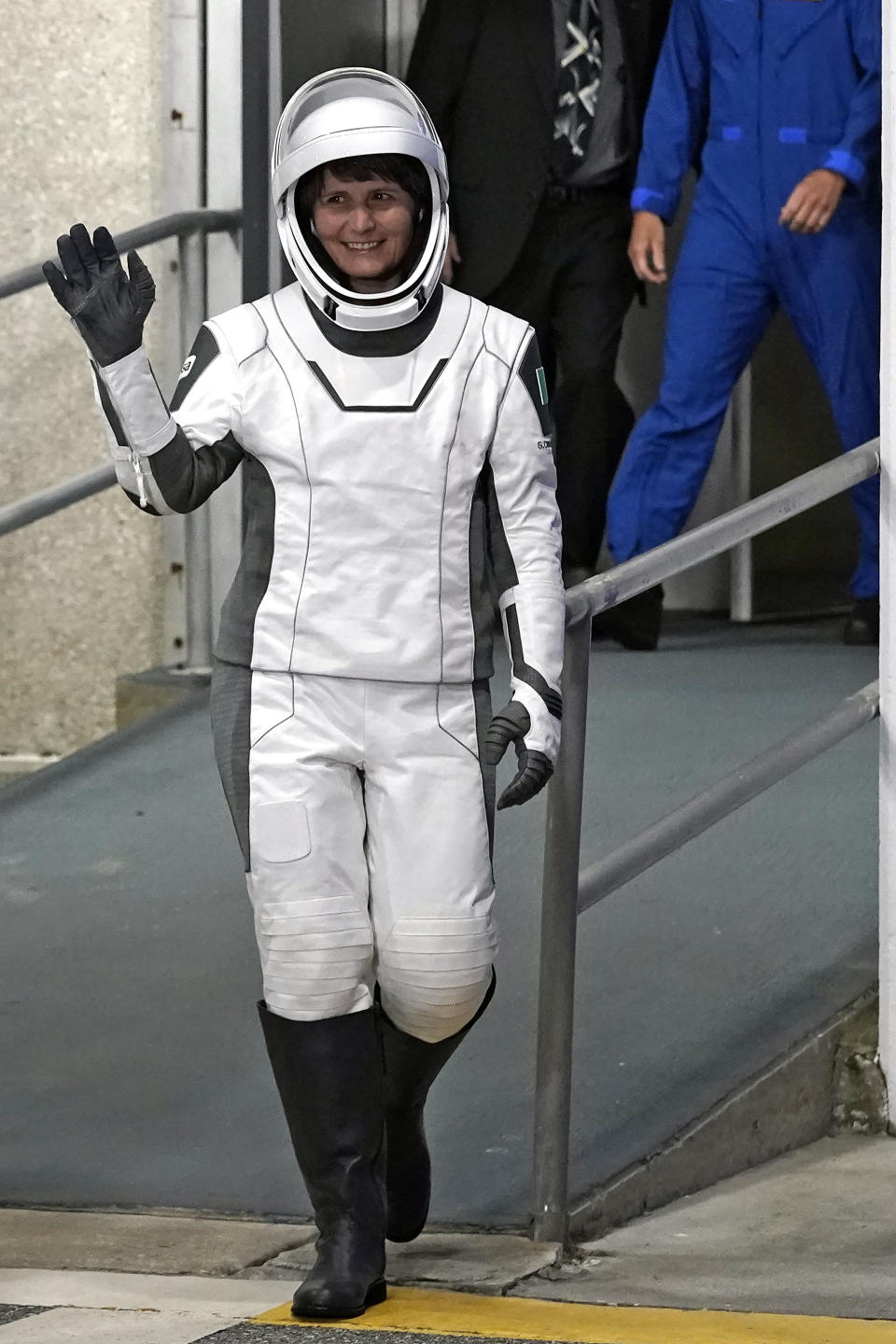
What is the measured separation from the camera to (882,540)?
3.18 meters

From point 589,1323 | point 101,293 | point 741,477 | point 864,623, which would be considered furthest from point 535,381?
point 741,477

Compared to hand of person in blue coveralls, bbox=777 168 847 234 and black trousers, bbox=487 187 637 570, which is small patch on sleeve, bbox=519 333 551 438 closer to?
hand of person in blue coveralls, bbox=777 168 847 234

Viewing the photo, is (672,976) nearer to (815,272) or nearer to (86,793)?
(86,793)

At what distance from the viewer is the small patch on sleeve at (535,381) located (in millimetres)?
2566

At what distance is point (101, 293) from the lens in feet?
7.70

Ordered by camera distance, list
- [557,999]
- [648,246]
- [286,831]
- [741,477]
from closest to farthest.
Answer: [286,831]
[557,999]
[648,246]
[741,477]

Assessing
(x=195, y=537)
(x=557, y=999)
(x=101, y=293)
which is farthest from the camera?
(x=195, y=537)

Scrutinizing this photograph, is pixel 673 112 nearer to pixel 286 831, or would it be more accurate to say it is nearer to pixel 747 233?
pixel 747 233

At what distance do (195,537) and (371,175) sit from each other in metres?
2.53

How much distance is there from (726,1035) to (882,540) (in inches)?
29.7

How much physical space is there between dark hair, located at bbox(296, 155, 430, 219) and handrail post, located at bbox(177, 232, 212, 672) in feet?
7.92

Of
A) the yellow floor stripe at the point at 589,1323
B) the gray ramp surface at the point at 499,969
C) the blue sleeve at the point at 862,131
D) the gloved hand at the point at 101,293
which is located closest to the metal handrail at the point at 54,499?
the gray ramp surface at the point at 499,969

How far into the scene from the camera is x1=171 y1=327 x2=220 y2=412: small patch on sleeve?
2.51 meters

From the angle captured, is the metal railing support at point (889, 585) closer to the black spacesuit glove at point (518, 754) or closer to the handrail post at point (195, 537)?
the black spacesuit glove at point (518, 754)
